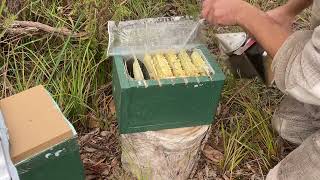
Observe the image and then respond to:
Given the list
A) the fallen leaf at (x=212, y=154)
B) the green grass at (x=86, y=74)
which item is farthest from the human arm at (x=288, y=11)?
the fallen leaf at (x=212, y=154)

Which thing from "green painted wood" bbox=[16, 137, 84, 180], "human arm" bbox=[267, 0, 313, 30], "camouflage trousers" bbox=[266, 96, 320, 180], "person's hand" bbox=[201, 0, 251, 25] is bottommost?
"camouflage trousers" bbox=[266, 96, 320, 180]

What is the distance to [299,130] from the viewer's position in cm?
232

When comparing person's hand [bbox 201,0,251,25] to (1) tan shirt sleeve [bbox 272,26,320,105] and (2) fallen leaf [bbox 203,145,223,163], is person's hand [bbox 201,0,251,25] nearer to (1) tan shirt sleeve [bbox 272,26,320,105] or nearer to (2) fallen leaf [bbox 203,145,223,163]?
(1) tan shirt sleeve [bbox 272,26,320,105]

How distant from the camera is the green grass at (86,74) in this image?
2430 mm

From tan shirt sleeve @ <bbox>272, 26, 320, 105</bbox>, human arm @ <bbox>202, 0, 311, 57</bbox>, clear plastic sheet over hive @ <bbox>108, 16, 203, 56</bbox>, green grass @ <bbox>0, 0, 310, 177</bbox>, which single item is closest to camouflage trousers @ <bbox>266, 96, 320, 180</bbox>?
green grass @ <bbox>0, 0, 310, 177</bbox>

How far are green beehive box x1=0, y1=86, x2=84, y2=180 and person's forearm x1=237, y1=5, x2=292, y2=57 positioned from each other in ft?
3.27

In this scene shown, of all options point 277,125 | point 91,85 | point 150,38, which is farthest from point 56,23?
point 277,125

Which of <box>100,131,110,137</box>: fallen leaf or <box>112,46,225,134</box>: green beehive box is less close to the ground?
<box>112,46,225,134</box>: green beehive box

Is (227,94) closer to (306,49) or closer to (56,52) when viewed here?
(306,49)

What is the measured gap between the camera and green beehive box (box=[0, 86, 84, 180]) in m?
1.71

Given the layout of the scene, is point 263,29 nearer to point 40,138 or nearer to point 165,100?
point 165,100

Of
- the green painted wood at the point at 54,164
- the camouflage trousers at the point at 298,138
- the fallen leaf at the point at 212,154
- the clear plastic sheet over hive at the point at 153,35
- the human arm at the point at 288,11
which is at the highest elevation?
the clear plastic sheet over hive at the point at 153,35

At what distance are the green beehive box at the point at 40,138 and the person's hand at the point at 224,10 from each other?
0.88 meters

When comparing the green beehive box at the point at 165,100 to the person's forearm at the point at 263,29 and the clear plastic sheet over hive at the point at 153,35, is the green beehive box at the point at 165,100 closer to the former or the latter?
the clear plastic sheet over hive at the point at 153,35
